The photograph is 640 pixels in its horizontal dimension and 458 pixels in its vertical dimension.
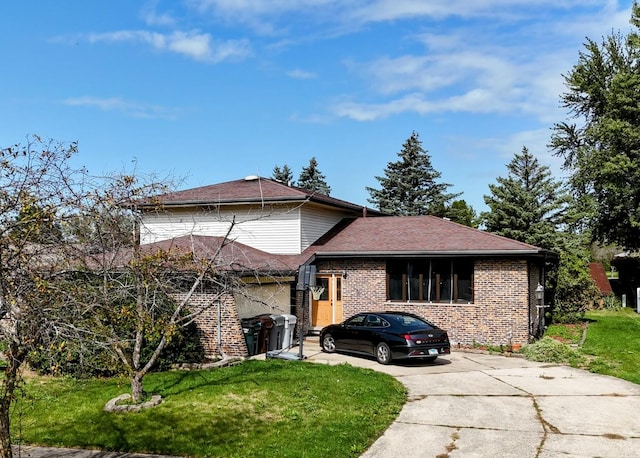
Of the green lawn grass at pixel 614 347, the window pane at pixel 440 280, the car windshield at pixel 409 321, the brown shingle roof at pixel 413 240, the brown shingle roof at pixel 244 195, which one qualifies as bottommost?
the green lawn grass at pixel 614 347

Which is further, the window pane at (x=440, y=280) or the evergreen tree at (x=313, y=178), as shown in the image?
the evergreen tree at (x=313, y=178)

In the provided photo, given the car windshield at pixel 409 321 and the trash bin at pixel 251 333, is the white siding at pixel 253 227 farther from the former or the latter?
the car windshield at pixel 409 321

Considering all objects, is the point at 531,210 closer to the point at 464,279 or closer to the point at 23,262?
the point at 464,279

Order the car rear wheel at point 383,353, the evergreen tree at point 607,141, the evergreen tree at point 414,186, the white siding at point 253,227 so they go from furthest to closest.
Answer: the evergreen tree at point 414,186 < the evergreen tree at point 607,141 < the white siding at point 253,227 < the car rear wheel at point 383,353

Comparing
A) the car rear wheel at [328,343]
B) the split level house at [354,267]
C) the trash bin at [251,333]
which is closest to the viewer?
the trash bin at [251,333]

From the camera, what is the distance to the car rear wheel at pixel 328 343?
1675 centimetres

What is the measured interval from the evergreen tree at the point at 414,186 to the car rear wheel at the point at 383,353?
32.7 meters

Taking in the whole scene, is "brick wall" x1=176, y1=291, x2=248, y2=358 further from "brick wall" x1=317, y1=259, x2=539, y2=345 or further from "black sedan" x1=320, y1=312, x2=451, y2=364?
"brick wall" x1=317, y1=259, x2=539, y2=345

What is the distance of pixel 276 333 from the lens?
17.0m

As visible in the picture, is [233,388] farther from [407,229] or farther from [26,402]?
[407,229]

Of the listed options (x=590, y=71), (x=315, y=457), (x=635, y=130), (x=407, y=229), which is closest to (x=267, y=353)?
(x=315, y=457)

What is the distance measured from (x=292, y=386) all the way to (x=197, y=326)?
4.48 meters

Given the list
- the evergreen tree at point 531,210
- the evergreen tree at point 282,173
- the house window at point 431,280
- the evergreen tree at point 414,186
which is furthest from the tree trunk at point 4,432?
the evergreen tree at point 282,173

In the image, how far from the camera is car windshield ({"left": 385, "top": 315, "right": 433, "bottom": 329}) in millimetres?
15148
